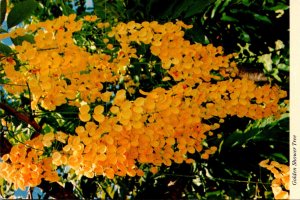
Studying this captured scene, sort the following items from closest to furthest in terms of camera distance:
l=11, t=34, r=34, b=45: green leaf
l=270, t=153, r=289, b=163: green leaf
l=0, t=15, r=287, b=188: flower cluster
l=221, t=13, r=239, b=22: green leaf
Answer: l=0, t=15, r=287, b=188: flower cluster, l=11, t=34, r=34, b=45: green leaf, l=270, t=153, r=289, b=163: green leaf, l=221, t=13, r=239, b=22: green leaf

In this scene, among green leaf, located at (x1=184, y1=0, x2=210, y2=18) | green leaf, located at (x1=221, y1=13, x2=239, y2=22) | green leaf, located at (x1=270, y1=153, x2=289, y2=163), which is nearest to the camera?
green leaf, located at (x1=184, y1=0, x2=210, y2=18)

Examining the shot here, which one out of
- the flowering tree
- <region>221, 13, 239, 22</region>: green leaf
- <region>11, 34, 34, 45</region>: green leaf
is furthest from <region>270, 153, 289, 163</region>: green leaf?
<region>11, 34, 34, 45</region>: green leaf

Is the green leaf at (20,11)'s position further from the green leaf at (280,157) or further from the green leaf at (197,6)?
the green leaf at (280,157)

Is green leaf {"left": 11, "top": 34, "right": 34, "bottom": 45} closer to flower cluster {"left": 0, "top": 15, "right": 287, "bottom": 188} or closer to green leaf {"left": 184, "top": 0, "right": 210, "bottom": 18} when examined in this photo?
flower cluster {"left": 0, "top": 15, "right": 287, "bottom": 188}

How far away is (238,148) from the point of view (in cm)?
225

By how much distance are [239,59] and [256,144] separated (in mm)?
744

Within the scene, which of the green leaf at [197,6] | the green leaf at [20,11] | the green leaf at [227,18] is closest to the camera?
the green leaf at [20,11]

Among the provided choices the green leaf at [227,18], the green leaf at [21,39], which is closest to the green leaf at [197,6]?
the green leaf at [227,18]

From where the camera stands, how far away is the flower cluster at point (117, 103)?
4.18 feet

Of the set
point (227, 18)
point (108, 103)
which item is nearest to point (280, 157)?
point (227, 18)

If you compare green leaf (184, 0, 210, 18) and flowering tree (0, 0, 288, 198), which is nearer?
flowering tree (0, 0, 288, 198)

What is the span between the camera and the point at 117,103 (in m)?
1.28

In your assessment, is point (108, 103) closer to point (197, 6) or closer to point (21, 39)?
point (21, 39)

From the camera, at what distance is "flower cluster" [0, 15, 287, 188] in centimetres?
127
